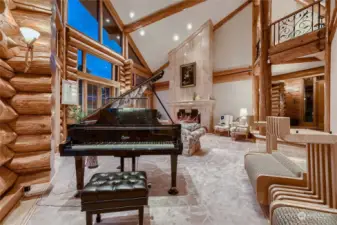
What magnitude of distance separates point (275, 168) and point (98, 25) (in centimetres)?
781

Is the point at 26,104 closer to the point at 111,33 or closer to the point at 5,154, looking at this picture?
the point at 5,154

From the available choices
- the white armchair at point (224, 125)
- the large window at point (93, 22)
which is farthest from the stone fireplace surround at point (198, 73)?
the large window at point (93, 22)

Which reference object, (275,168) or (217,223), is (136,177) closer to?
(217,223)

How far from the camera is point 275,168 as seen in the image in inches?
86.4

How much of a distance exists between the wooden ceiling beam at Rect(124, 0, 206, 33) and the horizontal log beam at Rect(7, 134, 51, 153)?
23.4 feet

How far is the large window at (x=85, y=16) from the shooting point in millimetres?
5637

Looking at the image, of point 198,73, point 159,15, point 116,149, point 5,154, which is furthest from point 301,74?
point 5,154

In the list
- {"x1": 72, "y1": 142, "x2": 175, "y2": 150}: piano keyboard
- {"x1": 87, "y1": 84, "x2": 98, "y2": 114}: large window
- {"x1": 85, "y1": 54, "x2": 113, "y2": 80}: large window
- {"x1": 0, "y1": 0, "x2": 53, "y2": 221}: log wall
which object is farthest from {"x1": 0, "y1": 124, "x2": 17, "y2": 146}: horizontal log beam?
{"x1": 85, "y1": 54, "x2": 113, "y2": 80}: large window

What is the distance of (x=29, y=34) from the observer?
2.31 meters

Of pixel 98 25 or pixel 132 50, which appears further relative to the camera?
pixel 132 50

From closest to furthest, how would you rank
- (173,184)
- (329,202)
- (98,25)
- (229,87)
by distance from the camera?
(329,202) → (173,184) → (98,25) → (229,87)

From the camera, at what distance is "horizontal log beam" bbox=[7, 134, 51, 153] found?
7.75 feet

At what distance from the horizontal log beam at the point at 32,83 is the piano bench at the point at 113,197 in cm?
172

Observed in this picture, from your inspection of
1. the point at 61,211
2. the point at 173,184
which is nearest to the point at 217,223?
the point at 173,184
